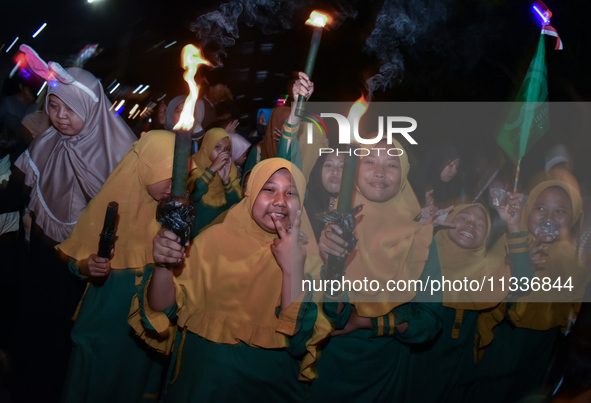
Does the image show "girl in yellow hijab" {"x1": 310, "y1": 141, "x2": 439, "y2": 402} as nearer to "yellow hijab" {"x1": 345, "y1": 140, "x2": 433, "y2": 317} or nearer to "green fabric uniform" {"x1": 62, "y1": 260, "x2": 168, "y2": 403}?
"yellow hijab" {"x1": 345, "y1": 140, "x2": 433, "y2": 317}

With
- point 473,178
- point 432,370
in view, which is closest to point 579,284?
point 473,178

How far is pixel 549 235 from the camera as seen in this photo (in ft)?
11.1

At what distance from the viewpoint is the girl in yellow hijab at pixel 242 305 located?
7.25ft

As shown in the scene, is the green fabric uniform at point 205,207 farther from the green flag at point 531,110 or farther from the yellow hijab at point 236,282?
the green flag at point 531,110

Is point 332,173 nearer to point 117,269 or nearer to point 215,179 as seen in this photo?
point 117,269

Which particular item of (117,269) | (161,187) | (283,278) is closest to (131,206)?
(161,187)

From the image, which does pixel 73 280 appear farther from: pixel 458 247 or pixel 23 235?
pixel 458 247

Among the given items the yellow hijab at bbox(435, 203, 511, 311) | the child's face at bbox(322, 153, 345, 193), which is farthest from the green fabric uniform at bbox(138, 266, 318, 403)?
the yellow hijab at bbox(435, 203, 511, 311)

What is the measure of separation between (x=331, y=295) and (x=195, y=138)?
236cm

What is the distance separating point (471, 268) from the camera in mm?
3131

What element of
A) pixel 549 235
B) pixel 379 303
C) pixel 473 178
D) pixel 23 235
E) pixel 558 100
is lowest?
pixel 379 303

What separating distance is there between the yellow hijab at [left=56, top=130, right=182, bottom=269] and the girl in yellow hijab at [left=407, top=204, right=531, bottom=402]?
173 cm

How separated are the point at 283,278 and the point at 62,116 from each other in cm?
164

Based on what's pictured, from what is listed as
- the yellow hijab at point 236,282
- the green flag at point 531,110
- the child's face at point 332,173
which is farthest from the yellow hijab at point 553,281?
the yellow hijab at point 236,282
